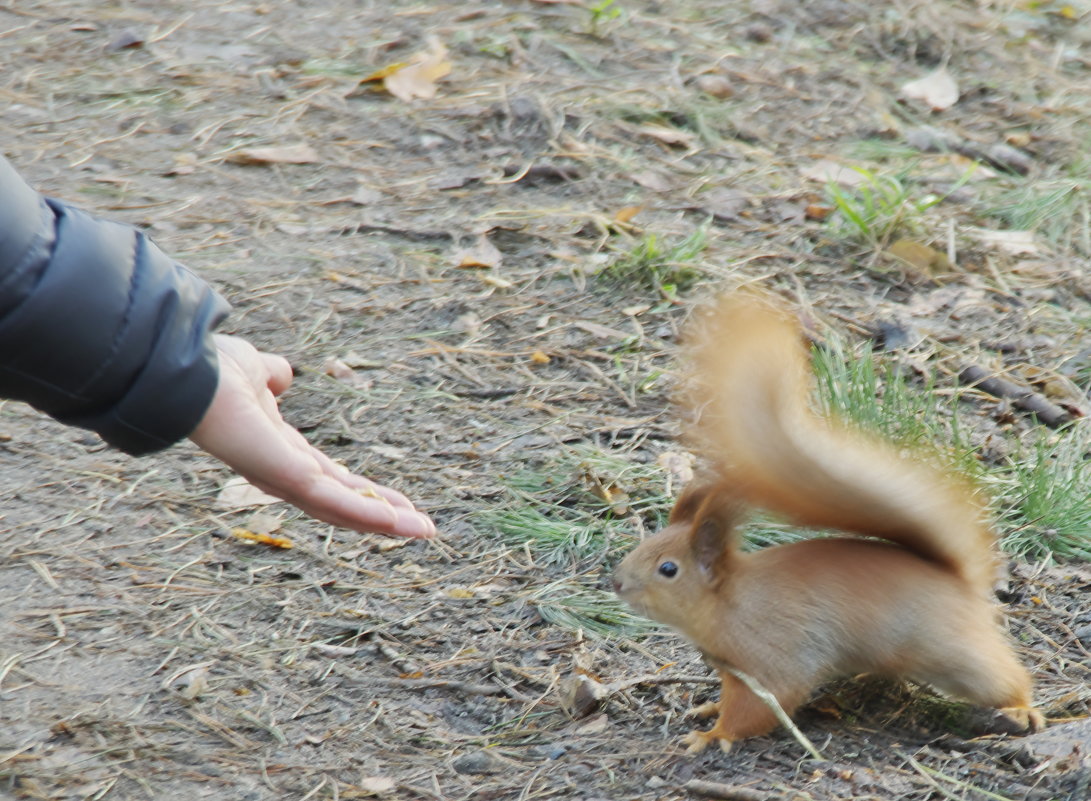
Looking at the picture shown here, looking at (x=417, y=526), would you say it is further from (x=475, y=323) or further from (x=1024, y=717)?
(x=475, y=323)

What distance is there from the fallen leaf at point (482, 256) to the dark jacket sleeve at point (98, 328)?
152 centimetres

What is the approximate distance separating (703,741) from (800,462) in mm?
430

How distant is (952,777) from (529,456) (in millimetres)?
1067

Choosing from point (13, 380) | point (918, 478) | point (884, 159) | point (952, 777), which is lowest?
point (884, 159)

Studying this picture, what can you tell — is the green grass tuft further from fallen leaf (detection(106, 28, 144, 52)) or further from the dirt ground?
fallen leaf (detection(106, 28, 144, 52))

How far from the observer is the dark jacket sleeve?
1.49 m

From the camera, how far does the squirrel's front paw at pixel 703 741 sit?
5.79ft

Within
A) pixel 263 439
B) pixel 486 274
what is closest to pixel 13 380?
pixel 263 439

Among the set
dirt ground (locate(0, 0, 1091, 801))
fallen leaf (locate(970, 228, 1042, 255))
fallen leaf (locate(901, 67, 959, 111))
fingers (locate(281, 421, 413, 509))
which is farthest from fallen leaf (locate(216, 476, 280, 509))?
fallen leaf (locate(901, 67, 959, 111))

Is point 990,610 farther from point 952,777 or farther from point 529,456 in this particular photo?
point 529,456

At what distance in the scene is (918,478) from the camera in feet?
5.61

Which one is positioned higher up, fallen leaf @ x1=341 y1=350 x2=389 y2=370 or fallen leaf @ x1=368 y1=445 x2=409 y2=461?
fallen leaf @ x1=368 y1=445 x2=409 y2=461

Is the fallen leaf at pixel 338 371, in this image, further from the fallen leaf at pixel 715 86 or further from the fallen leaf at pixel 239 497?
the fallen leaf at pixel 715 86

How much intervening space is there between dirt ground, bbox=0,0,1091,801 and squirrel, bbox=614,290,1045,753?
86 millimetres
